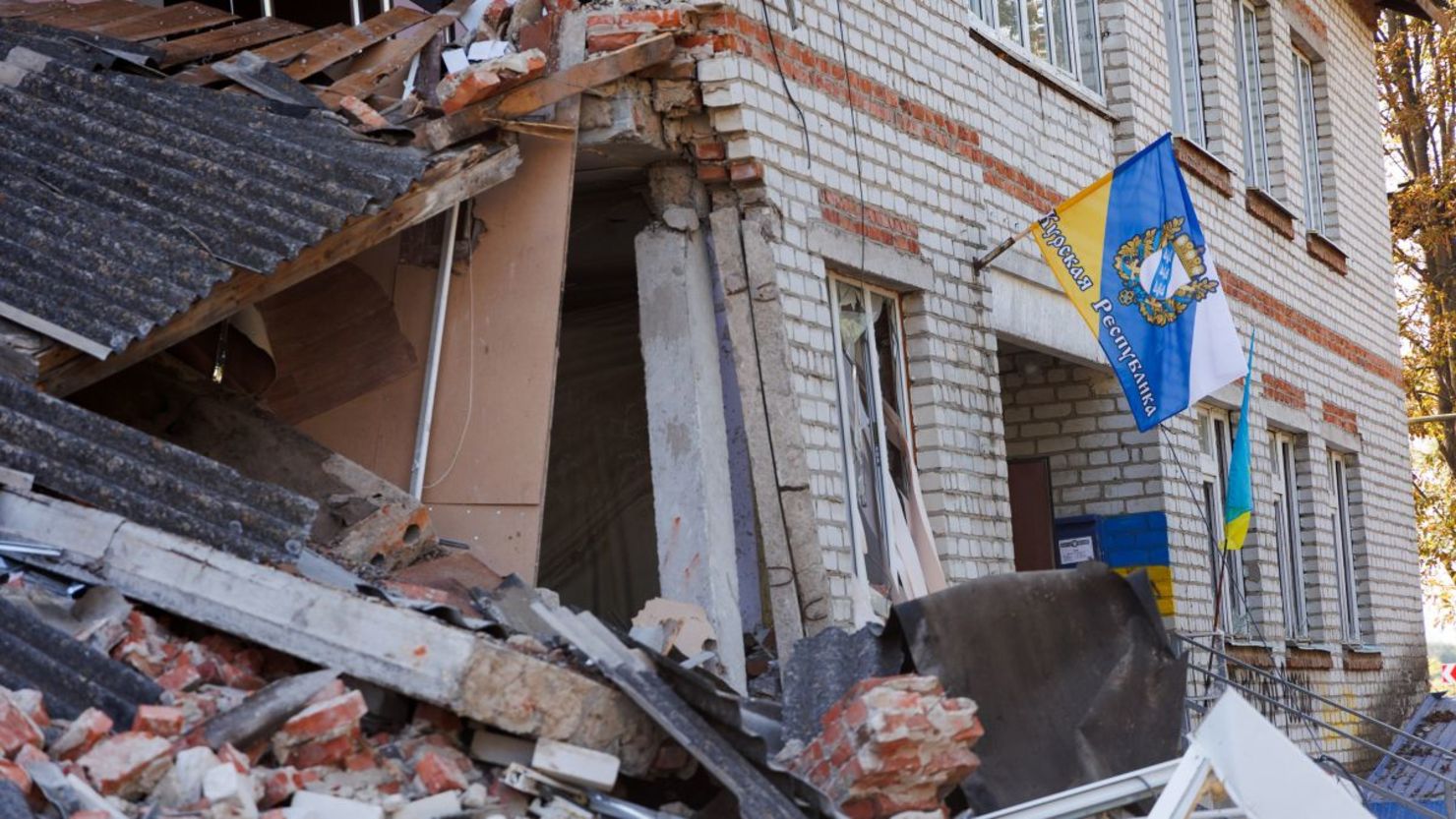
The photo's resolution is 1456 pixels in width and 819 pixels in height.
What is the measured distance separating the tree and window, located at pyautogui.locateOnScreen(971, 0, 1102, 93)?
12.5 metres

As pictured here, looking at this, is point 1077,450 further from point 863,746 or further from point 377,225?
point 863,746

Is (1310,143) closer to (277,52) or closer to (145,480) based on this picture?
(277,52)

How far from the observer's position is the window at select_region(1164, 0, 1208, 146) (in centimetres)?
1299

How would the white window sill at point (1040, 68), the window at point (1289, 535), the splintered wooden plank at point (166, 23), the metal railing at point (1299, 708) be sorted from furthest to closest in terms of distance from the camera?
the window at point (1289, 535) < the white window sill at point (1040, 68) < the metal railing at point (1299, 708) < the splintered wooden plank at point (166, 23)

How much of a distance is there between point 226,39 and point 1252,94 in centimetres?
994

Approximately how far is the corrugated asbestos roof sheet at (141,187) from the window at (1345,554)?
11.1m

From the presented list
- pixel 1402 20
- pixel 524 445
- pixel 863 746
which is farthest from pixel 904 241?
pixel 1402 20

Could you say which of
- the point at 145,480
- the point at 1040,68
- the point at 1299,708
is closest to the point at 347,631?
the point at 145,480

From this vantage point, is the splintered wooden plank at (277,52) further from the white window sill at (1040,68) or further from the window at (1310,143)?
the window at (1310,143)

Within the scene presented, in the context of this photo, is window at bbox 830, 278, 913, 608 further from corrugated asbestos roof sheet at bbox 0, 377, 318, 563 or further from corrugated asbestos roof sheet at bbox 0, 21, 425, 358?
corrugated asbestos roof sheet at bbox 0, 377, 318, 563

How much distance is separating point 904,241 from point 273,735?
5017 millimetres

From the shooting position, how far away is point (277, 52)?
6.86 metres

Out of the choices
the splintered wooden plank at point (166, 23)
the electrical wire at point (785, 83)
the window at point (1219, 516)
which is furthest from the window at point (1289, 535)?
A: the splintered wooden plank at point (166, 23)

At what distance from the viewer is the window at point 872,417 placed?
26.1 ft
